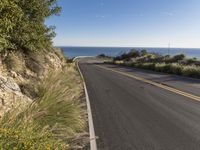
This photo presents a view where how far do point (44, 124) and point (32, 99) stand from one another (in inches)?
86.7

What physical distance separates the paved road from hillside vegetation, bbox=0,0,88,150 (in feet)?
2.35

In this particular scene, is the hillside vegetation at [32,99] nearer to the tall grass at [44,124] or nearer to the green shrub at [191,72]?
the tall grass at [44,124]

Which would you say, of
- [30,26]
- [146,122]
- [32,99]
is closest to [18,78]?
[32,99]

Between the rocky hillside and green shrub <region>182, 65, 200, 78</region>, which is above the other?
the rocky hillside

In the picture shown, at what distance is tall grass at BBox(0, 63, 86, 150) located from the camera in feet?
16.6

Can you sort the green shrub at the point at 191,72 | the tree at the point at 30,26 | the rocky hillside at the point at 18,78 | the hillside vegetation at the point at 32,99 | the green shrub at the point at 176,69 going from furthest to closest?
the green shrub at the point at 176,69 → the green shrub at the point at 191,72 → the tree at the point at 30,26 → the rocky hillside at the point at 18,78 → the hillside vegetation at the point at 32,99

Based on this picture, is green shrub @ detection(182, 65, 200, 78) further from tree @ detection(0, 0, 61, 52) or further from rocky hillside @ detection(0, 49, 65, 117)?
tree @ detection(0, 0, 61, 52)

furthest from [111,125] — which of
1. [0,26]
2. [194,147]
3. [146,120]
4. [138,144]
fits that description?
[0,26]

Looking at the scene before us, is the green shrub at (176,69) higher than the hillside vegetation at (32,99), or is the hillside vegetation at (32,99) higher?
the hillside vegetation at (32,99)

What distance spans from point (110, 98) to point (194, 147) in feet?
24.1

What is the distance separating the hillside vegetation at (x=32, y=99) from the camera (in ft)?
18.6

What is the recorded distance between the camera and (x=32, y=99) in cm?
944

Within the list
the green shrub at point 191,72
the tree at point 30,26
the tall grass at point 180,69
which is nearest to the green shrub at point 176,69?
the tall grass at point 180,69

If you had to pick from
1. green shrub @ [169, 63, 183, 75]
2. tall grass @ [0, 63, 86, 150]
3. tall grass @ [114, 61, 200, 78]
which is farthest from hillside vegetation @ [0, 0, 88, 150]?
green shrub @ [169, 63, 183, 75]
